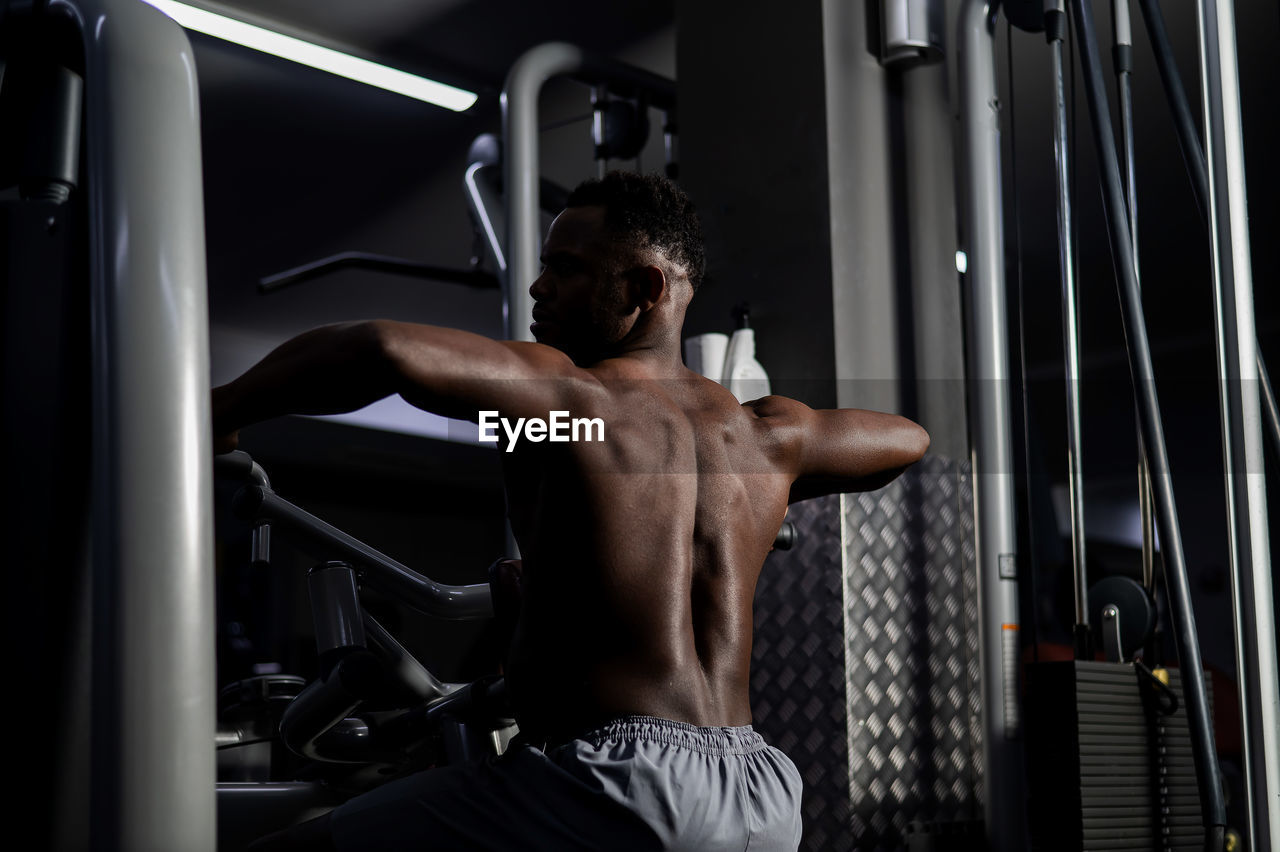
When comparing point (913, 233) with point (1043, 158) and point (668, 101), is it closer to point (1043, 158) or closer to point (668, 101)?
point (668, 101)

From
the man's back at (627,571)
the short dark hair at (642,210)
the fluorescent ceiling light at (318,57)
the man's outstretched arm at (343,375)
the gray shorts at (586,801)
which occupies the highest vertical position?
the fluorescent ceiling light at (318,57)

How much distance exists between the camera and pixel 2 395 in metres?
1.06

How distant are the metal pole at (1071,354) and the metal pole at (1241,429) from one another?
0.38 metres

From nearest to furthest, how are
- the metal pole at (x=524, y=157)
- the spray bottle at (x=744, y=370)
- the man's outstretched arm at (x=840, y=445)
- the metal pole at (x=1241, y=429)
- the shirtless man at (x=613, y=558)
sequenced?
the shirtless man at (x=613, y=558), the man's outstretched arm at (x=840, y=445), the metal pole at (x=1241, y=429), the spray bottle at (x=744, y=370), the metal pole at (x=524, y=157)

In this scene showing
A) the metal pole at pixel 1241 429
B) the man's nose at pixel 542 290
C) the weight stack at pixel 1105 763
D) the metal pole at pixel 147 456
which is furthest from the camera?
the weight stack at pixel 1105 763

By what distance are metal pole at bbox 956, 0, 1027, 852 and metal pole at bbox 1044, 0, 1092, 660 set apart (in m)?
0.17

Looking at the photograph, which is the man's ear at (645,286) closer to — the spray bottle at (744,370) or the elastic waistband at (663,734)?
the elastic waistband at (663,734)

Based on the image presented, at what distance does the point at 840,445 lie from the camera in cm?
187

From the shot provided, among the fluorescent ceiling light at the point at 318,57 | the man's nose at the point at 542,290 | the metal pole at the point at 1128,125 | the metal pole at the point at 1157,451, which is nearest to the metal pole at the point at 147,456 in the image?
the man's nose at the point at 542,290

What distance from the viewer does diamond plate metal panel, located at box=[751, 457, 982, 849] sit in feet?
9.61

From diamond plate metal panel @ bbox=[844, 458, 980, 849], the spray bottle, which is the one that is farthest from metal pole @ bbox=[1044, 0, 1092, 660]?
the spray bottle

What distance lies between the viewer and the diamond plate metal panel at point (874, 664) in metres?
2.93

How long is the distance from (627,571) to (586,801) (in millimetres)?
278

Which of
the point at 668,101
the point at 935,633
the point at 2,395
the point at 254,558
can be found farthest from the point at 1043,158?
the point at 2,395
